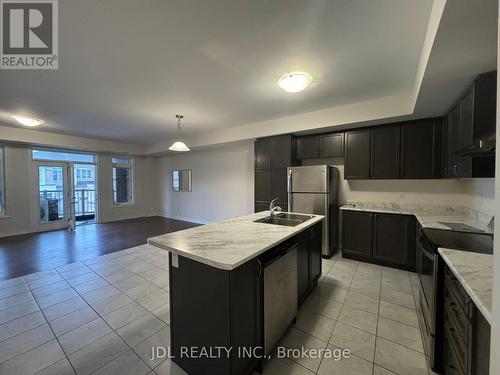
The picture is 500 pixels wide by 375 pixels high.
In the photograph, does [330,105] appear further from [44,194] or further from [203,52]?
[44,194]

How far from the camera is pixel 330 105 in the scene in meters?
3.46

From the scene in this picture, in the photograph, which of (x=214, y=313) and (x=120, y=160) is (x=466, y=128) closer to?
(x=214, y=313)

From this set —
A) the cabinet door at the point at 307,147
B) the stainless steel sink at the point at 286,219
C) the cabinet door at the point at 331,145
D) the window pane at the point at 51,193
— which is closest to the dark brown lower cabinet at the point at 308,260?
the stainless steel sink at the point at 286,219

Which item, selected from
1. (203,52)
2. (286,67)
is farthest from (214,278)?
(286,67)

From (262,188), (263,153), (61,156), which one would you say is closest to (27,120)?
(61,156)

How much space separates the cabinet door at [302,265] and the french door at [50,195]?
7254 mm

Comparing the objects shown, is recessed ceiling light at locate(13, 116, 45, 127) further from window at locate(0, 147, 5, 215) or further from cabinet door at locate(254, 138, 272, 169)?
cabinet door at locate(254, 138, 272, 169)

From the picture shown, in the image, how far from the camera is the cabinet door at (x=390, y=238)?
10.2ft

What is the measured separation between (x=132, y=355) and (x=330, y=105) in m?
Result: 3.99

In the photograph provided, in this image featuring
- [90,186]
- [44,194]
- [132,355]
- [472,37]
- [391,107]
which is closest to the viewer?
[472,37]

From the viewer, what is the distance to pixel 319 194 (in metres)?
3.63

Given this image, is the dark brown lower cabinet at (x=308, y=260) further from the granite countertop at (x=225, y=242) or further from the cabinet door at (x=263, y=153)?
the cabinet door at (x=263, y=153)

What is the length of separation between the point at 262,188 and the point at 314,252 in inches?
88.1

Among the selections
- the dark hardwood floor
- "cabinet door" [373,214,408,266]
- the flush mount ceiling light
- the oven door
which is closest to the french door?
the dark hardwood floor
